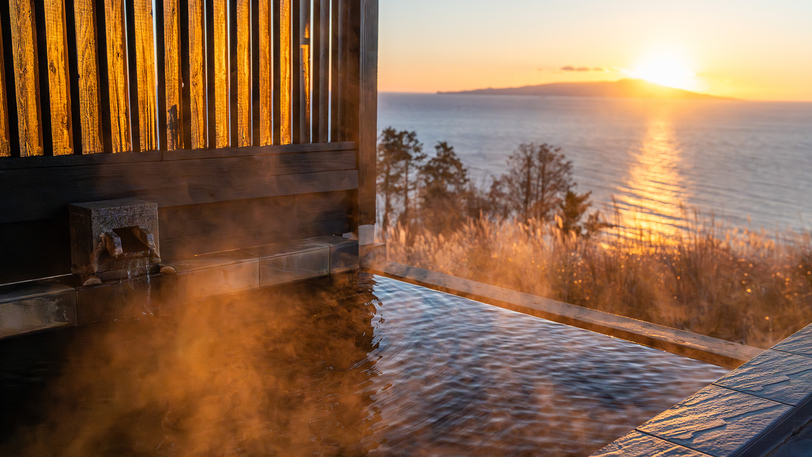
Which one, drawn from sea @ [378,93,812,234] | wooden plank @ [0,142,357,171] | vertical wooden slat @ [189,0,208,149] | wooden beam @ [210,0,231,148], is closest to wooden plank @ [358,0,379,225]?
wooden plank @ [0,142,357,171]

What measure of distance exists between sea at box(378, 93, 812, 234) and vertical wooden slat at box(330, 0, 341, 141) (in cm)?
344

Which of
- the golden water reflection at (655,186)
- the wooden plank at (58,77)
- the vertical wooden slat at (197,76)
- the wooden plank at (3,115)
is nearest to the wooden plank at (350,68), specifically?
the vertical wooden slat at (197,76)

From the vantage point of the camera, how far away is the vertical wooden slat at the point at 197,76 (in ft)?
13.0

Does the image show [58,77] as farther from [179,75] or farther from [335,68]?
[335,68]

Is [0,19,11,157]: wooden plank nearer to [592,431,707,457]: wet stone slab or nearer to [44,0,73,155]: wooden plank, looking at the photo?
[44,0,73,155]: wooden plank

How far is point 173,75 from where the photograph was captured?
389 cm

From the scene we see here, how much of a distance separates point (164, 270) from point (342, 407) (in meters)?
1.72

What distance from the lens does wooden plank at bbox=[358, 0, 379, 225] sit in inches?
196

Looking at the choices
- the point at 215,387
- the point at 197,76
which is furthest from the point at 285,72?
the point at 215,387

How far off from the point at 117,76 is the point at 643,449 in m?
3.38

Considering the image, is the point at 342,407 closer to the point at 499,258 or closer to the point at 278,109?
the point at 278,109

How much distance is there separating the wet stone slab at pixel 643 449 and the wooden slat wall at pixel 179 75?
10.4ft

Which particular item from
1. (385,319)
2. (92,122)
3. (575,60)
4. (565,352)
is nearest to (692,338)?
(565,352)

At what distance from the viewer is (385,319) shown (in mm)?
3654
